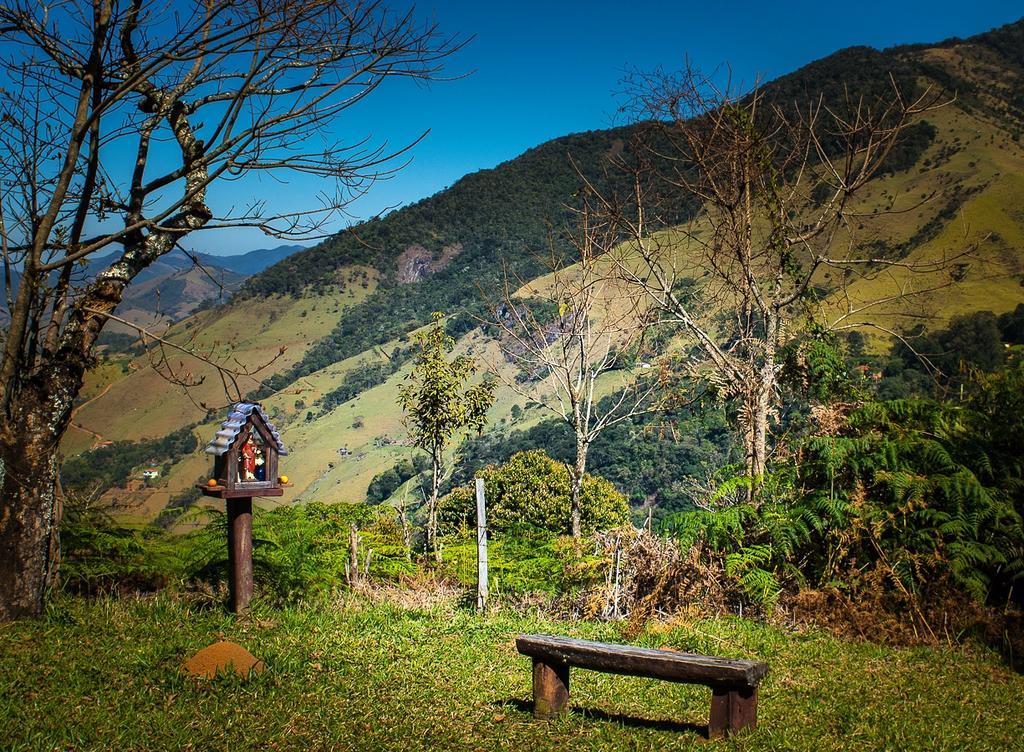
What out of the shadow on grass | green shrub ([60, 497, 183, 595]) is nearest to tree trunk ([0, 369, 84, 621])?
green shrub ([60, 497, 183, 595])

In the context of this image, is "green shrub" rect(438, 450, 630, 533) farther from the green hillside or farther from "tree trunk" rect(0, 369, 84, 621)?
"tree trunk" rect(0, 369, 84, 621)

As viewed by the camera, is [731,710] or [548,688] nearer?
[731,710]

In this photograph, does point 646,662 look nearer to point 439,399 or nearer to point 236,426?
point 236,426

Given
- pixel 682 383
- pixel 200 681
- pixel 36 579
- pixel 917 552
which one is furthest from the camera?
pixel 682 383

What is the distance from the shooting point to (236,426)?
6586 mm

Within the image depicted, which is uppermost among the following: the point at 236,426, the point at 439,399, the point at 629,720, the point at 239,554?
the point at 439,399

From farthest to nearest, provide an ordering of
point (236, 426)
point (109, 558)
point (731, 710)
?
point (109, 558), point (236, 426), point (731, 710)

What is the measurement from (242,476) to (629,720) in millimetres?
3830

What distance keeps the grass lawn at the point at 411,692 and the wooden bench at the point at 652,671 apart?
13 cm

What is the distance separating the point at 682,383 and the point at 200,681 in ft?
29.8

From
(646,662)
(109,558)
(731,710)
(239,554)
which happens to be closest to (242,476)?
(239,554)

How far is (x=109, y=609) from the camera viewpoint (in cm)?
658

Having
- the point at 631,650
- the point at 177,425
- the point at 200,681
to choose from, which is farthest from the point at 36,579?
the point at 177,425

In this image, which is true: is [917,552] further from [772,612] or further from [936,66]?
[936,66]
